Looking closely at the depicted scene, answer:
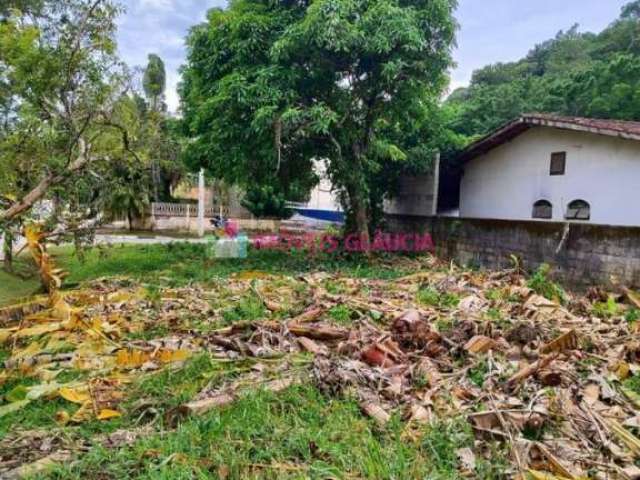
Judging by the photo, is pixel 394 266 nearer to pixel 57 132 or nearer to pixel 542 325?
pixel 542 325

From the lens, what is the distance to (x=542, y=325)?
403cm

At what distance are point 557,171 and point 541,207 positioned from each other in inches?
35.4

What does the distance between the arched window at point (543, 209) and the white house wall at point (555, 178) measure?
0.10 m

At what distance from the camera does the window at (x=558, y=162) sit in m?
9.01

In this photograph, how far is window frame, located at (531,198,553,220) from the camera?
9414mm

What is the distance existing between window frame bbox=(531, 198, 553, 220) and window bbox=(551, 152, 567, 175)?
→ 0.68 meters

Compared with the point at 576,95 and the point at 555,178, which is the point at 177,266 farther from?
the point at 576,95

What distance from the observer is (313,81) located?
8.71 meters

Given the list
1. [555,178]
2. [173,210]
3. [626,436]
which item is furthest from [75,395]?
[173,210]

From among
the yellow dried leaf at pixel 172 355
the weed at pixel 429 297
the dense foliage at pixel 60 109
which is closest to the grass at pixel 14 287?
the dense foliage at pixel 60 109

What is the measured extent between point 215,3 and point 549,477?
11209 millimetres

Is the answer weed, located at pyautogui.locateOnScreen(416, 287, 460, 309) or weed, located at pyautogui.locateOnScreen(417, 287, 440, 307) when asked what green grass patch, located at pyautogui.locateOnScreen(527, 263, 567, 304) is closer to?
weed, located at pyautogui.locateOnScreen(416, 287, 460, 309)

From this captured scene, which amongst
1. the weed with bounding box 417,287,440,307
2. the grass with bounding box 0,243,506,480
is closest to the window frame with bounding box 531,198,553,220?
the weed with bounding box 417,287,440,307

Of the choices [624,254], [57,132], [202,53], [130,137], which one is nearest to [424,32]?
[202,53]
